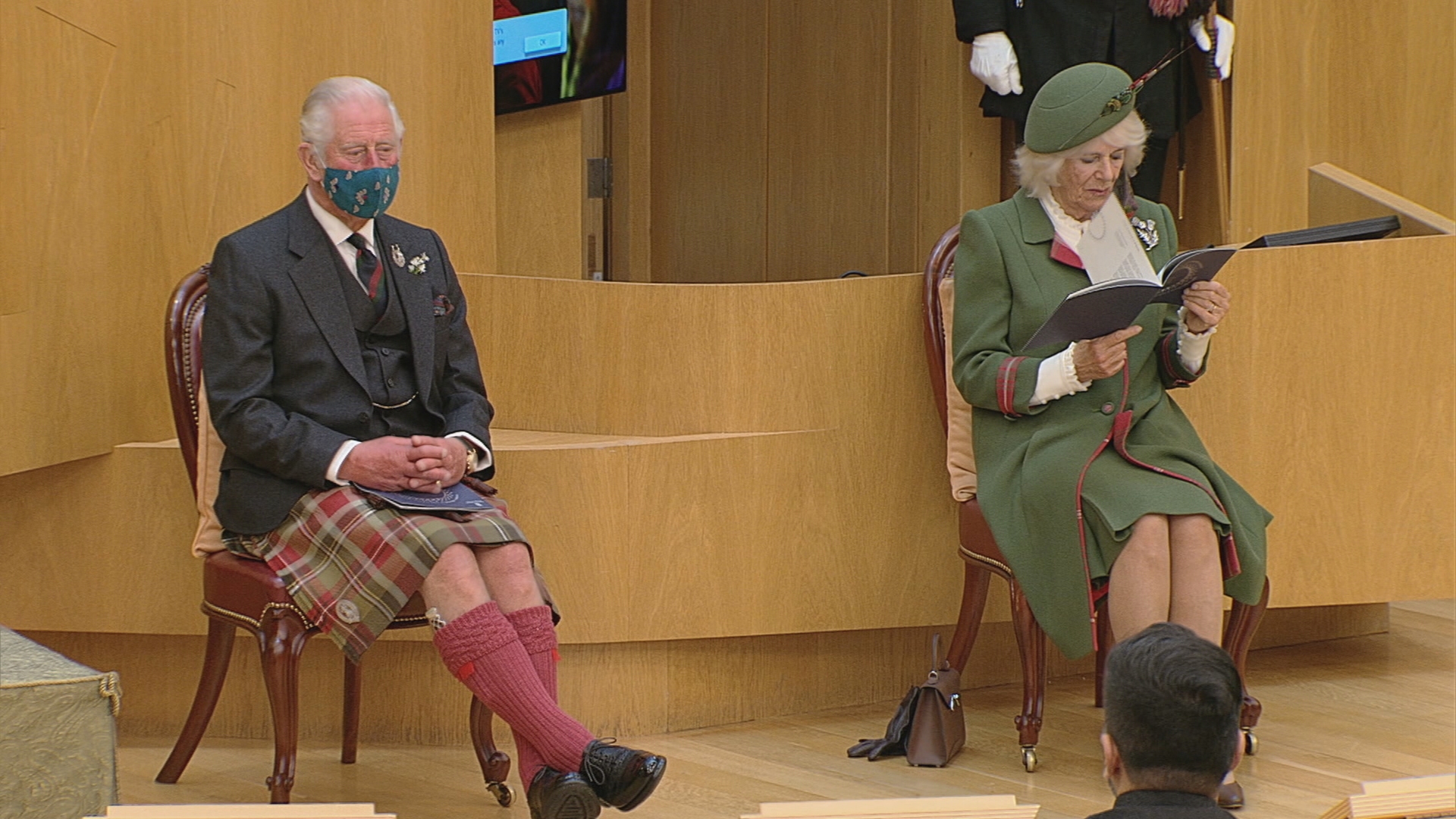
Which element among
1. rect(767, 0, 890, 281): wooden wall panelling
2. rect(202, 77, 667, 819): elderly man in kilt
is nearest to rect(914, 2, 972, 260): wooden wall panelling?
rect(767, 0, 890, 281): wooden wall panelling

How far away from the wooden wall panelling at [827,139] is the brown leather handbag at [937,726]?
2.46m

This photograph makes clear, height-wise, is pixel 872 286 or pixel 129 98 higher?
pixel 129 98

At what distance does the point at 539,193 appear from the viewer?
467 cm

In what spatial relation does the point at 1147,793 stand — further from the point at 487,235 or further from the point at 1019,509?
the point at 487,235

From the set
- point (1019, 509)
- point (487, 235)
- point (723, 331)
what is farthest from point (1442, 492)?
point (487, 235)

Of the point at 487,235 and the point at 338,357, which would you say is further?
the point at 487,235

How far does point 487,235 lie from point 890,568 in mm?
1228

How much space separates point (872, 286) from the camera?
3.59 meters

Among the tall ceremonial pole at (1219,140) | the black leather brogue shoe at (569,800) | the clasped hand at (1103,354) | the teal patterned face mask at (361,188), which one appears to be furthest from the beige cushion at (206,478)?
the tall ceremonial pole at (1219,140)

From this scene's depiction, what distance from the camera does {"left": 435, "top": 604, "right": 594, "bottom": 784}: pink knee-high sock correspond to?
269 cm

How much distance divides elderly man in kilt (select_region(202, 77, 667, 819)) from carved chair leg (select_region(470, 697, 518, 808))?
28 cm

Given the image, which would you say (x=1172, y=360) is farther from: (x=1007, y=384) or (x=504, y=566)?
(x=504, y=566)

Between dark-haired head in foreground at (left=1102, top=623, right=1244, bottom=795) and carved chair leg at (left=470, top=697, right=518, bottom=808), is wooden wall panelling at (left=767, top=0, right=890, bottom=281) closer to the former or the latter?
carved chair leg at (left=470, top=697, right=518, bottom=808)

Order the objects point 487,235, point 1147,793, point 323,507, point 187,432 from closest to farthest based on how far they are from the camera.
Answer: point 1147,793 → point 323,507 → point 187,432 → point 487,235
